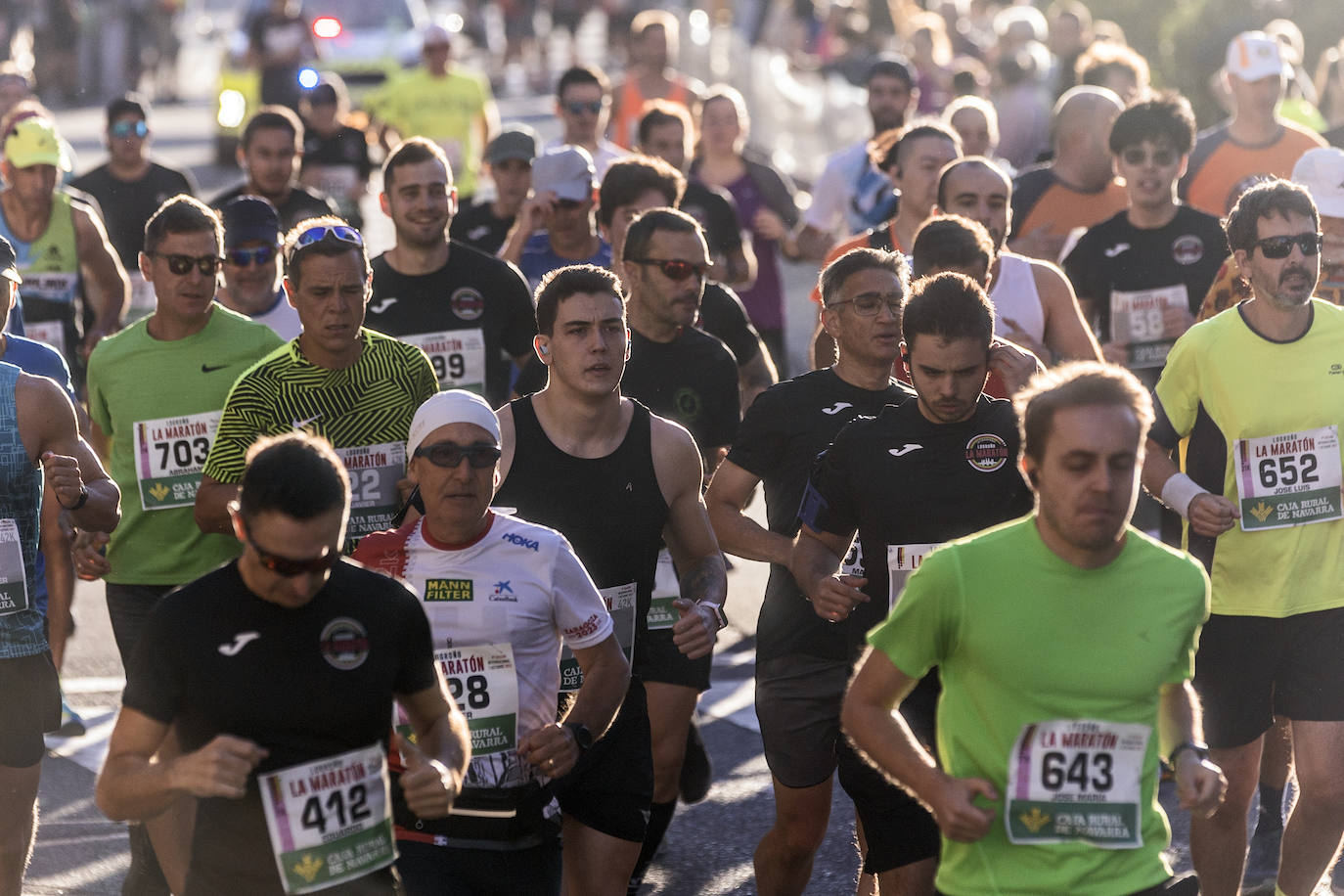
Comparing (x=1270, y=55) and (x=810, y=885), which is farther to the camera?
(x=1270, y=55)

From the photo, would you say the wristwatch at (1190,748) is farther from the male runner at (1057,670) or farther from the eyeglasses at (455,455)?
the eyeglasses at (455,455)

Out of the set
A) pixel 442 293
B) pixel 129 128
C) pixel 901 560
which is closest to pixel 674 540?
pixel 901 560

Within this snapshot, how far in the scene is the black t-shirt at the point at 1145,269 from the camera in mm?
8844

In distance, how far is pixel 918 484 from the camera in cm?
576

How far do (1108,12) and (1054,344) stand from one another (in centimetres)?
1415

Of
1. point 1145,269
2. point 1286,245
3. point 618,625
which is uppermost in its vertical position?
point 1286,245

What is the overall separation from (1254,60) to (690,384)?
4134 millimetres

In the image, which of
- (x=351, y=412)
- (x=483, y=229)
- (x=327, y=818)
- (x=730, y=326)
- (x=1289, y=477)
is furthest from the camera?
(x=483, y=229)

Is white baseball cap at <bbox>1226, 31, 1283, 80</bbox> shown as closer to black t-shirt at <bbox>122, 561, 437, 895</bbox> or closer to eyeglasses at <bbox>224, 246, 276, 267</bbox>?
eyeglasses at <bbox>224, 246, 276, 267</bbox>

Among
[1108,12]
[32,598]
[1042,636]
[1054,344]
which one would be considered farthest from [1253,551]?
[1108,12]

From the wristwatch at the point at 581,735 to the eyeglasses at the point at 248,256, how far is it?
11.1 feet

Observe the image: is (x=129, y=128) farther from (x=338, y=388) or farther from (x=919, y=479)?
(x=919, y=479)

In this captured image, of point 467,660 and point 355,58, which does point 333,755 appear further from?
point 355,58

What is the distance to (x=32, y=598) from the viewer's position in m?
6.49
